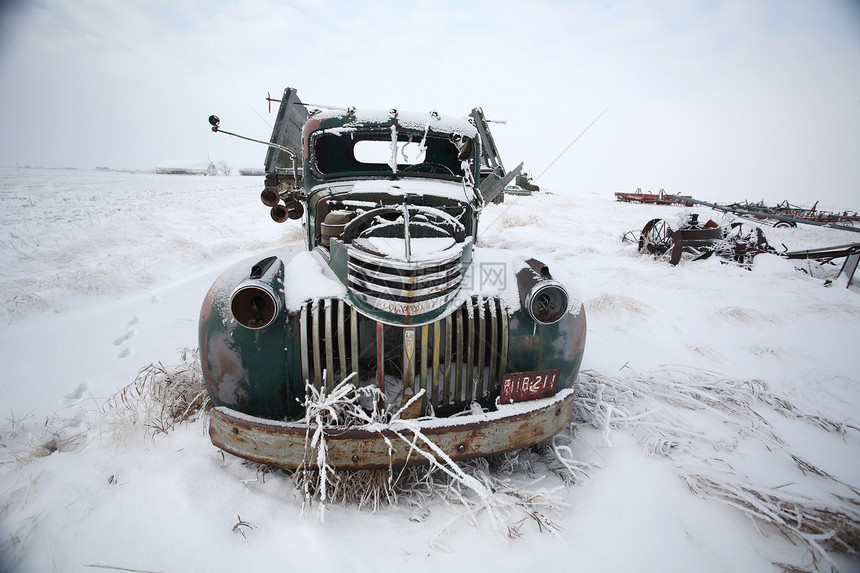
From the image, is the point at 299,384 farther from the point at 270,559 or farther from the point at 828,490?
the point at 828,490

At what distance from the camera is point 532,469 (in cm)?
203

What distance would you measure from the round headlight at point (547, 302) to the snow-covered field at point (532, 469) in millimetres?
380

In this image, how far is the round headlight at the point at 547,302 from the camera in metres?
1.87

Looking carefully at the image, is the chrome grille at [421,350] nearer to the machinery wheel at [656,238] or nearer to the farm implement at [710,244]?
the farm implement at [710,244]

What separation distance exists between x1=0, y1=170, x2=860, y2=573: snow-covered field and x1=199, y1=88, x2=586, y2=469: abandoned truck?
12.6 inches

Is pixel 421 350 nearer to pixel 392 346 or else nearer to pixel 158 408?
pixel 392 346

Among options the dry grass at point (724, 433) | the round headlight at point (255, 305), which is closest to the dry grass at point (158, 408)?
the round headlight at point (255, 305)

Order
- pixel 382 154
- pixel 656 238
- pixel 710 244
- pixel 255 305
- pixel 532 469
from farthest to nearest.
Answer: pixel 656 238 < pixel 710 244 < pixel 382 154 < pixel 532 469 < pixel 255 305

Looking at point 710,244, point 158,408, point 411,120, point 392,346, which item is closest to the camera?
point 392,346

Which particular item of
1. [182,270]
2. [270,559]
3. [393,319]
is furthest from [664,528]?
[182,270]

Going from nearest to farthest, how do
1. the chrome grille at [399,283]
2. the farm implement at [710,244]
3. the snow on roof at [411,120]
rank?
1. the chrome grille at [399,283]
2. the snow on roof at [411,120]
3. the farm implement at [710,244]

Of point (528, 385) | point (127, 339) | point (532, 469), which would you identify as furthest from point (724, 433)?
point (127, 339)

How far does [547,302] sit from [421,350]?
737mm

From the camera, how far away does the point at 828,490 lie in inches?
71.2
